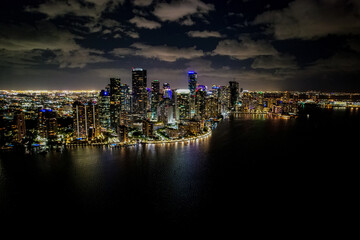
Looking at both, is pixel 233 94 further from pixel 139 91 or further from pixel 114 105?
pixel 114 105

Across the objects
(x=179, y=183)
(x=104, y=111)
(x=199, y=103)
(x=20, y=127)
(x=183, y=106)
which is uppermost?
(x=199, y=103)

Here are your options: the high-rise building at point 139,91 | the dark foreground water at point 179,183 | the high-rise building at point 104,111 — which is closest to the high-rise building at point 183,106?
the high-rise building at point 139,91

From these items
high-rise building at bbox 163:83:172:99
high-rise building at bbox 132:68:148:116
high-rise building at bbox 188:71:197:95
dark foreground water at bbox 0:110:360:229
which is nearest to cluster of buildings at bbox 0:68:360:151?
high-rise building at bbox 132:68:148:116

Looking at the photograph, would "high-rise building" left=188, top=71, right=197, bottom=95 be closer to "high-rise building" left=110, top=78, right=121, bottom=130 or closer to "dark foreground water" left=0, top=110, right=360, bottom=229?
"high-rise building" left=110, top=78, right=121, bottom=130

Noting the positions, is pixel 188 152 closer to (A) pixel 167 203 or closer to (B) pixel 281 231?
(A) pixel 167 203

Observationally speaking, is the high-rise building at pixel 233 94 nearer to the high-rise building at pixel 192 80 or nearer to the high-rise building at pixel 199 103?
the high-rise building at pixel 192 80

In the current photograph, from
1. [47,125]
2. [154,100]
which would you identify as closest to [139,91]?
[154,100]
